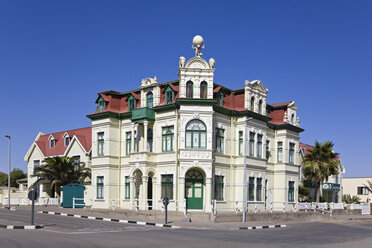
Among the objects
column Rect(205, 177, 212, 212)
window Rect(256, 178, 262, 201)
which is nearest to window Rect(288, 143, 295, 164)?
window Rect(256, 178, 262, 201)

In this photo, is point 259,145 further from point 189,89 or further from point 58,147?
point 58,147

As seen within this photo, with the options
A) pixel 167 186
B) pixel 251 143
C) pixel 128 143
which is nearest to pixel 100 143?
pixel 128 143

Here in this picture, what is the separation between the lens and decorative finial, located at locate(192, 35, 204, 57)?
3394cm

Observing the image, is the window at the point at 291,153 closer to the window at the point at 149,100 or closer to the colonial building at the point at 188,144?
the colonial building at the point at 188,144

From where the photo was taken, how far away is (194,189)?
32469 mm

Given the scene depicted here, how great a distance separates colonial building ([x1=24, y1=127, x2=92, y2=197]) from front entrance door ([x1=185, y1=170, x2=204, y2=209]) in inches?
551

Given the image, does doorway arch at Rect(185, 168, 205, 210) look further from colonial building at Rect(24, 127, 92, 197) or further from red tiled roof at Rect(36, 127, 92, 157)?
red tiled roof at Rect(36, 127, 92, 157)

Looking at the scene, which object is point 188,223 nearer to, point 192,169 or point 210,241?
point 192,169

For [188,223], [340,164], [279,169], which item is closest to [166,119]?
[188,223]

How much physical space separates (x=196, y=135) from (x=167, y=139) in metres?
2.62

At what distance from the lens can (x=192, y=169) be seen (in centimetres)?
3231

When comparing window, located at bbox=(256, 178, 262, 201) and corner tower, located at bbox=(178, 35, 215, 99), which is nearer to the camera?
corner tower, located at bbox=(178, 35, 215, 99)

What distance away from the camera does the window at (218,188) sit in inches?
1316

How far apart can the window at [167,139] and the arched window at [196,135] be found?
1731 millimetres
